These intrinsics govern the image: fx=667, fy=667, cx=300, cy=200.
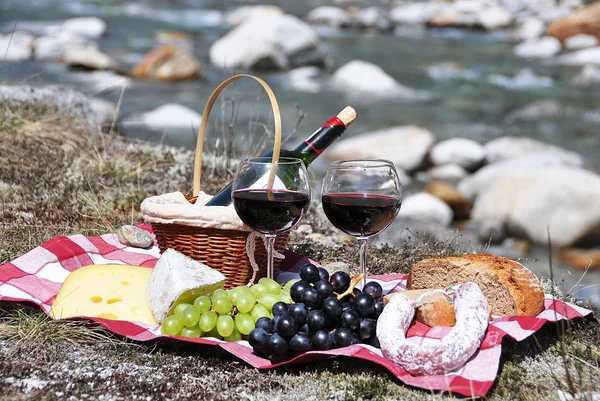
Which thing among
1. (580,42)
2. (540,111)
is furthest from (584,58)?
(540,111)

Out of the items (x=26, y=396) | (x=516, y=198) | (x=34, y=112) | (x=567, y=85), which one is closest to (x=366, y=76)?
(x=567, y=85)

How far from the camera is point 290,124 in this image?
11.0 metres

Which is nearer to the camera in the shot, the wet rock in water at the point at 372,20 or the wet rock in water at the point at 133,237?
the wet rock in water at the point at 133,237

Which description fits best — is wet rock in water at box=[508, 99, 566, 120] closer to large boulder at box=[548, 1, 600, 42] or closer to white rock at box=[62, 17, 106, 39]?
large boulder at box=[548, 1, 600, 42]

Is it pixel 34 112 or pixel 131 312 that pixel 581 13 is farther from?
pixel 131 312

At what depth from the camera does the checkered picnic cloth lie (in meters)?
2.06

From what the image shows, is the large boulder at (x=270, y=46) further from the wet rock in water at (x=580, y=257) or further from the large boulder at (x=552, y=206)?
the wet rock in water at (x=580, y=257)

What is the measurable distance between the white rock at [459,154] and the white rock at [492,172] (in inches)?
21.4

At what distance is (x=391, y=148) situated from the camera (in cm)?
1012

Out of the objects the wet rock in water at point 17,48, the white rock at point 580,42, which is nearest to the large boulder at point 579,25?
the white rock at point 580,42

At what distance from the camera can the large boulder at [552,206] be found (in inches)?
313

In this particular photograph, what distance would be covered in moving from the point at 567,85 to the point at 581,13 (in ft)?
22.6

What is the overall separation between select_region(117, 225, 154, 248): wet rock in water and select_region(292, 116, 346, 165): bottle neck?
0.91 meters

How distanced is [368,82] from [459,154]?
14.5ft
